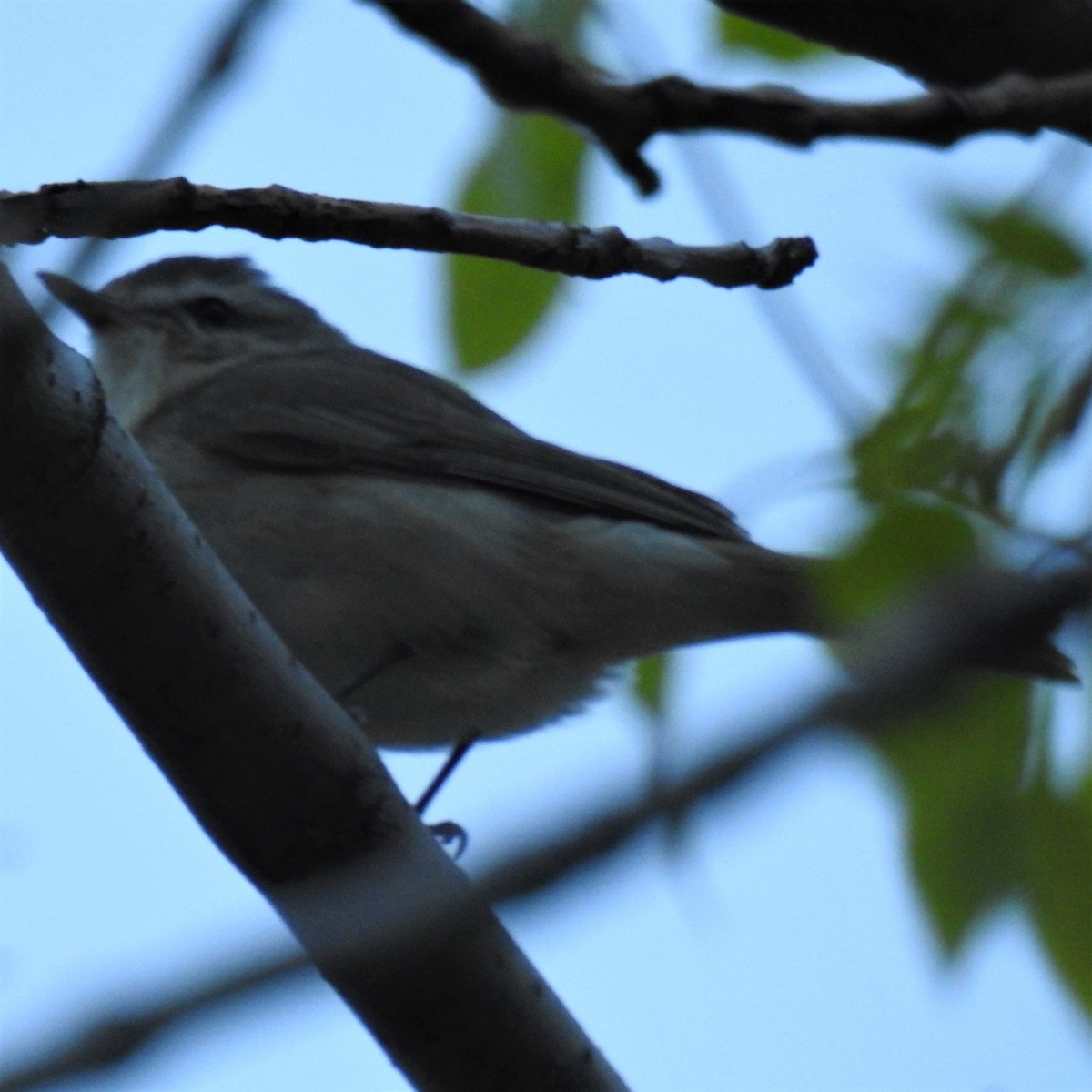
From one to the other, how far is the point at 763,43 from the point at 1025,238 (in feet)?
4.35

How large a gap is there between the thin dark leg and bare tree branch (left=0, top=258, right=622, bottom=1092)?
2.20 meters

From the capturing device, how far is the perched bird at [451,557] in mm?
5191

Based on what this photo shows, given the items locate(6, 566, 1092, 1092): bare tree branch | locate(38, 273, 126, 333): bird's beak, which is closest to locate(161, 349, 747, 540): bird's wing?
locate(38, 273, 126, 333): bird's beak

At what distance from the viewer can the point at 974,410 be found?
7.68 feet

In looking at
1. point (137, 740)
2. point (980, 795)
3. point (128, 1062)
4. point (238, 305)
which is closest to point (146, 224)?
point (137, 740)

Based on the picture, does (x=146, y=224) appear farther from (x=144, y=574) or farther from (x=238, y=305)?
(x=238, y=305)

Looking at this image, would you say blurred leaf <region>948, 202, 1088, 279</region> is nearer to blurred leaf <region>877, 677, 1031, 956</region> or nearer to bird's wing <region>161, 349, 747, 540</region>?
blurred leaf <region>877, 677, 1031, 956</region>

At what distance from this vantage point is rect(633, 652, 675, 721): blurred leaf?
3.38m

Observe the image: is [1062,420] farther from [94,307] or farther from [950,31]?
[94,307]

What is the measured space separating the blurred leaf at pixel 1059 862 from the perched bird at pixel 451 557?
2.33 metres

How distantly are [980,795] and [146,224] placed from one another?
1480 mm

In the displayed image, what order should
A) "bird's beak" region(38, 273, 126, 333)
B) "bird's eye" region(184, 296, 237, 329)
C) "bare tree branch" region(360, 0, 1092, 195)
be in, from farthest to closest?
"bird's eye" region(184, 296, 237, 329), "bird's beak" region(38, 273, 126, 333), "bare tree branch" region(360, 0, 1092, 195)

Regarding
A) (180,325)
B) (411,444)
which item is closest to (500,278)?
(411,444)

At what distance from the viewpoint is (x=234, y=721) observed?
9.98 feet
